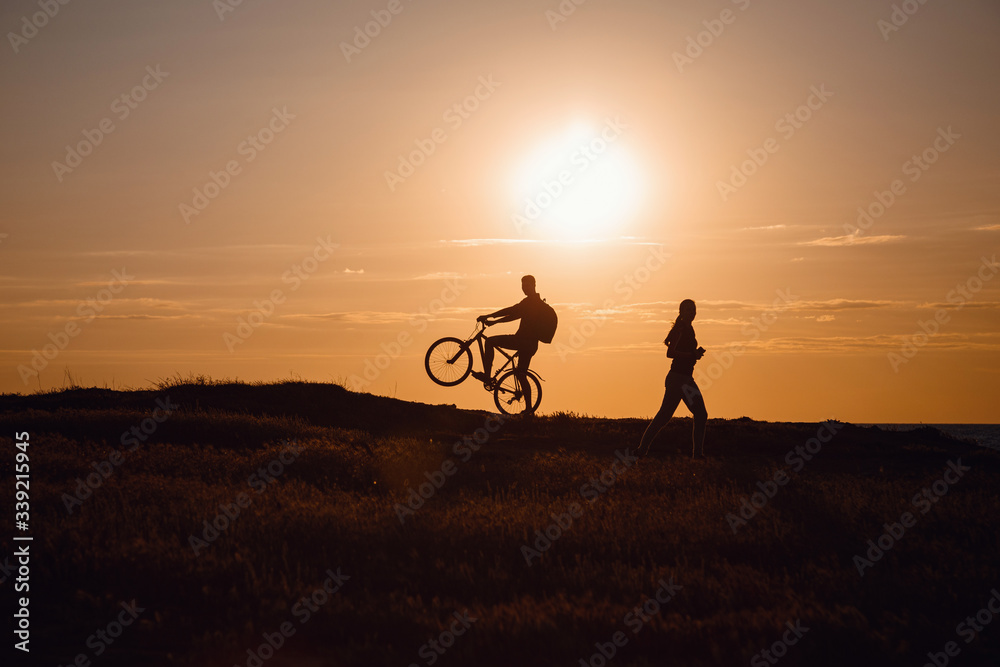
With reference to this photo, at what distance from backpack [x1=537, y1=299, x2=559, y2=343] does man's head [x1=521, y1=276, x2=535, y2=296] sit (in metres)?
0.36

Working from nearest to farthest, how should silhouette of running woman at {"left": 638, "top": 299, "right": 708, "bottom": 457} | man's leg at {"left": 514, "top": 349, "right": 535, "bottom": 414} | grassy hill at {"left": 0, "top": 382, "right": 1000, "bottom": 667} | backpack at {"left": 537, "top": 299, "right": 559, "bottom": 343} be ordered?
grassy hill at {"left": 0, "top": 382, "right": 1000, "bottom": 667} → silhouette of running woman at {"left": 638, "top": 299, "right": 708, "bottom": 457} → backpack at {"left": 537, "top": 299, "right": 559, "bottom": 343} → man's leg at {"left": 514, "top": 349, "right": 535, "bottom": 414}

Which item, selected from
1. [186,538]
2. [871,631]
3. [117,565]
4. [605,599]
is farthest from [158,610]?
[871,631]

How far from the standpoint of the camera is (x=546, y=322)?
62.7 ft

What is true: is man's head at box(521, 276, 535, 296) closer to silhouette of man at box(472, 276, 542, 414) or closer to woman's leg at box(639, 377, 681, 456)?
silhouette of man at box(472, 276, 542, 414)

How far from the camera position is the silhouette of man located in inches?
750

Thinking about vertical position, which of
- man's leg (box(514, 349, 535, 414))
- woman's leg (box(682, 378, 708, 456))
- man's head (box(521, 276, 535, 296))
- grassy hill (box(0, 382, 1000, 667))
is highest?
man's head (box(521, 276, 535, 296))

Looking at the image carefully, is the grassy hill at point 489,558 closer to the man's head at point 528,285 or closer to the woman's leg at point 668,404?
the woman's leg at point 668,404

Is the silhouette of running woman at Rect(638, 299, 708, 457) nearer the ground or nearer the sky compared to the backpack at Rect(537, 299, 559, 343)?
nearer the ground

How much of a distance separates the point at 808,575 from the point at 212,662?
547 centimetres

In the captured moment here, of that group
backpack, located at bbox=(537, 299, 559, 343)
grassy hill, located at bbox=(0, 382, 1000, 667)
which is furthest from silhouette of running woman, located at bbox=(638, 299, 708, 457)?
backpack, located at bbox=(537, 299, 559, 343)

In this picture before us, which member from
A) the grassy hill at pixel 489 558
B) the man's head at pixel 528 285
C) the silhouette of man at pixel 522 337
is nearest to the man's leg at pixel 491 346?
the silhouette of man at pixel 522 337

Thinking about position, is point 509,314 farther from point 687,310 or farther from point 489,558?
point 489,558

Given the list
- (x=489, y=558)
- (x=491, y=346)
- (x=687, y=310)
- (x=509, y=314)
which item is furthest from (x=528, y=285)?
(x=489, y=558)

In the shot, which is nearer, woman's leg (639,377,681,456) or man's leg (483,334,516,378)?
woman's leg (639,377,681,456)
